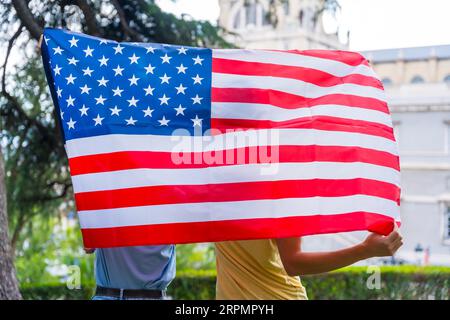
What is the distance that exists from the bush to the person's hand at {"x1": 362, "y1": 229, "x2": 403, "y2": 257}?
5757mm


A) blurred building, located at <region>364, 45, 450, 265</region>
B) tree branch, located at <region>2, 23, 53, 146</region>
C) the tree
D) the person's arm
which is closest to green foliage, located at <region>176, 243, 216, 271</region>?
tree branch, located at <region>2, 23, 53, 146</region>

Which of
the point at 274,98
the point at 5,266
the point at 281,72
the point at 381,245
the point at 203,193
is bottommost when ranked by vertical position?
the point at 5,266

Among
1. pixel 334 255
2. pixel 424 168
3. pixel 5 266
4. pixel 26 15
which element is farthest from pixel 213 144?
pixel 424 168

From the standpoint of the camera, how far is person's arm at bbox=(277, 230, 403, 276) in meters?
2.59

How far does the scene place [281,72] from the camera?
9.93ft

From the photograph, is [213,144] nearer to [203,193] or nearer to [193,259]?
[203,193]

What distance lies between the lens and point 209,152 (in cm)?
286

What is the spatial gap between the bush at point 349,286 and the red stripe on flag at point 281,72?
543cm

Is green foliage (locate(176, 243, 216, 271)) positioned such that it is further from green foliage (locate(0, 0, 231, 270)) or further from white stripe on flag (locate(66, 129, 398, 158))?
white stripe on flag (locate(66, 129, 398, 158))

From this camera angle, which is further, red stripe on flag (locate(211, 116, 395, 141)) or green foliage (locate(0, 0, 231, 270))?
green foliage (locate(0, 0, 231, 270))

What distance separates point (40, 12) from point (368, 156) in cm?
368

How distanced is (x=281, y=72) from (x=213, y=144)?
1.37ft

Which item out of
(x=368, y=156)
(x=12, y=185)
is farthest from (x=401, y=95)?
(x=368, y=156)
